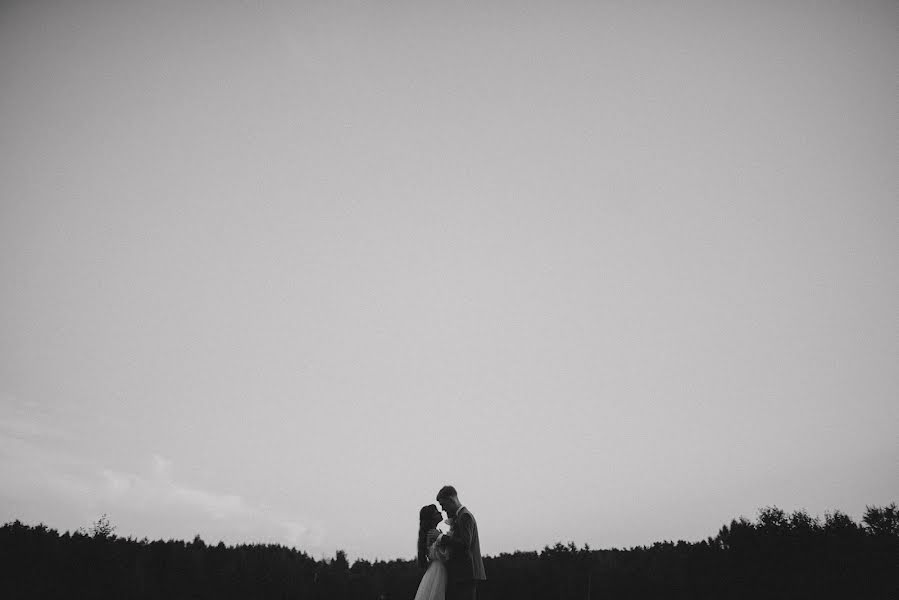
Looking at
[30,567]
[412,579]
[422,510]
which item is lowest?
[412,579]

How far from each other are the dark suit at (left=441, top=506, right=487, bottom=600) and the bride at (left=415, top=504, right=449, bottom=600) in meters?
0.11

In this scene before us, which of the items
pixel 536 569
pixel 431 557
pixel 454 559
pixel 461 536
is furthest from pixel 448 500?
pixel 536 569

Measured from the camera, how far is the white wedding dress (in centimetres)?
538

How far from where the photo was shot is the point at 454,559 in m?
5.38

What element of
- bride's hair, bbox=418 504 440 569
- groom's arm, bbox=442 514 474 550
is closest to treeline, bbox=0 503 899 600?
bride's hair, bbox=418 504 440 569

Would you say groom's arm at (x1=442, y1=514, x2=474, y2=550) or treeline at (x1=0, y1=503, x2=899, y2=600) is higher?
groom's arm at (x1=442, y1=514, x2=474, y2=550)

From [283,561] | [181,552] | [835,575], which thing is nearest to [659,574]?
[835,575]

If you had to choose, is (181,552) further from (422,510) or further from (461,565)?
(461,565)

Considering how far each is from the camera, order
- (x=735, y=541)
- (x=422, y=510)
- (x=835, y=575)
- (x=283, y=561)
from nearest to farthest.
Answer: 1. (x=422, y=510)
2. (x=835, y=575)
3. (x=735, y=541)
4. (x=283, y=561)

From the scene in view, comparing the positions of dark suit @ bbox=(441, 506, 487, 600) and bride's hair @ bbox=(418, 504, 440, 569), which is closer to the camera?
dark suit @ bbox=(441, 506, 487, 600)

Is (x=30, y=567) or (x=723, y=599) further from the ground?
(x=30, y=567)

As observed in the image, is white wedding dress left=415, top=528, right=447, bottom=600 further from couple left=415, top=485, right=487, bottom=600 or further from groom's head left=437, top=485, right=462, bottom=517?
groom's head left=437, top=485, right=462, bottom=517

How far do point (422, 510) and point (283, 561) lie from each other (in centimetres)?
1114

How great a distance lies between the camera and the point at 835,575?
31.8 feet
